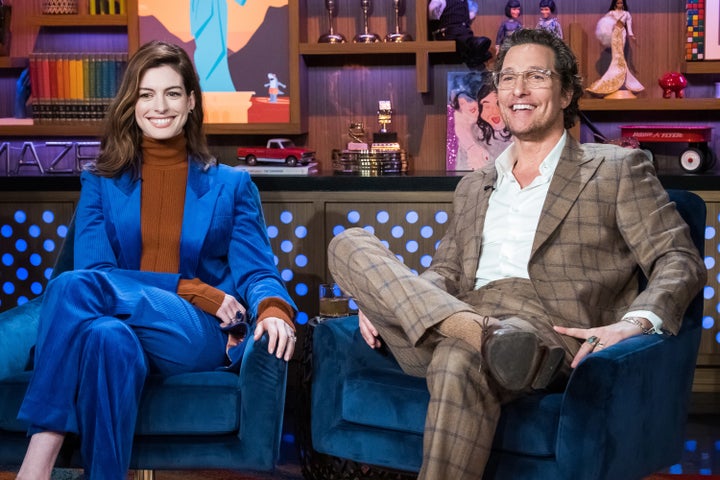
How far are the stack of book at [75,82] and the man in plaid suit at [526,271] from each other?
1.95m

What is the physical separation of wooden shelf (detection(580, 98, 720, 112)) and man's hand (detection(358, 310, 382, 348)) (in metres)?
1.83

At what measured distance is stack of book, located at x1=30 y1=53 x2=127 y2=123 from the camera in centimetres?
418

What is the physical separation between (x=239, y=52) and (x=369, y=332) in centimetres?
194

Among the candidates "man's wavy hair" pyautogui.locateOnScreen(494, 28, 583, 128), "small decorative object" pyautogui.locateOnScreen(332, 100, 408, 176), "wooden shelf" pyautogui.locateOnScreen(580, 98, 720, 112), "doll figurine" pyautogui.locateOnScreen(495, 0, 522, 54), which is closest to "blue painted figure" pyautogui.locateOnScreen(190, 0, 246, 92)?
"small decorative object" pyautogui.locateOnScreen(332, 100, 408, 176)

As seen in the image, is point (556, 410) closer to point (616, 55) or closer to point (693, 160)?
point (693, 160)

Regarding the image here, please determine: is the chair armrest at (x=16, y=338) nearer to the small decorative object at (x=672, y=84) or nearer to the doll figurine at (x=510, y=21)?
the doll figurine at (x=510, y=21)

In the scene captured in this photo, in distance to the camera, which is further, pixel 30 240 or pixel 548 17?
pixel 548 17

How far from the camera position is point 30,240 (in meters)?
3.93

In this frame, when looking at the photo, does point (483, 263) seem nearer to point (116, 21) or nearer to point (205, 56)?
point (205, 56)

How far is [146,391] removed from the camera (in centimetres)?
240

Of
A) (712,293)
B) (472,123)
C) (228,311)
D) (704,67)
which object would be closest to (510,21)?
(472,123)

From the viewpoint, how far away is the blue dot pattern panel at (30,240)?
392 centimetres

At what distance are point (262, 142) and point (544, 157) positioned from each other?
6.28 feet

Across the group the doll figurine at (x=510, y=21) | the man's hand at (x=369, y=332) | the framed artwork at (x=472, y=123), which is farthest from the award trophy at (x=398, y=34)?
the man's hand at (x=369, y=332)
